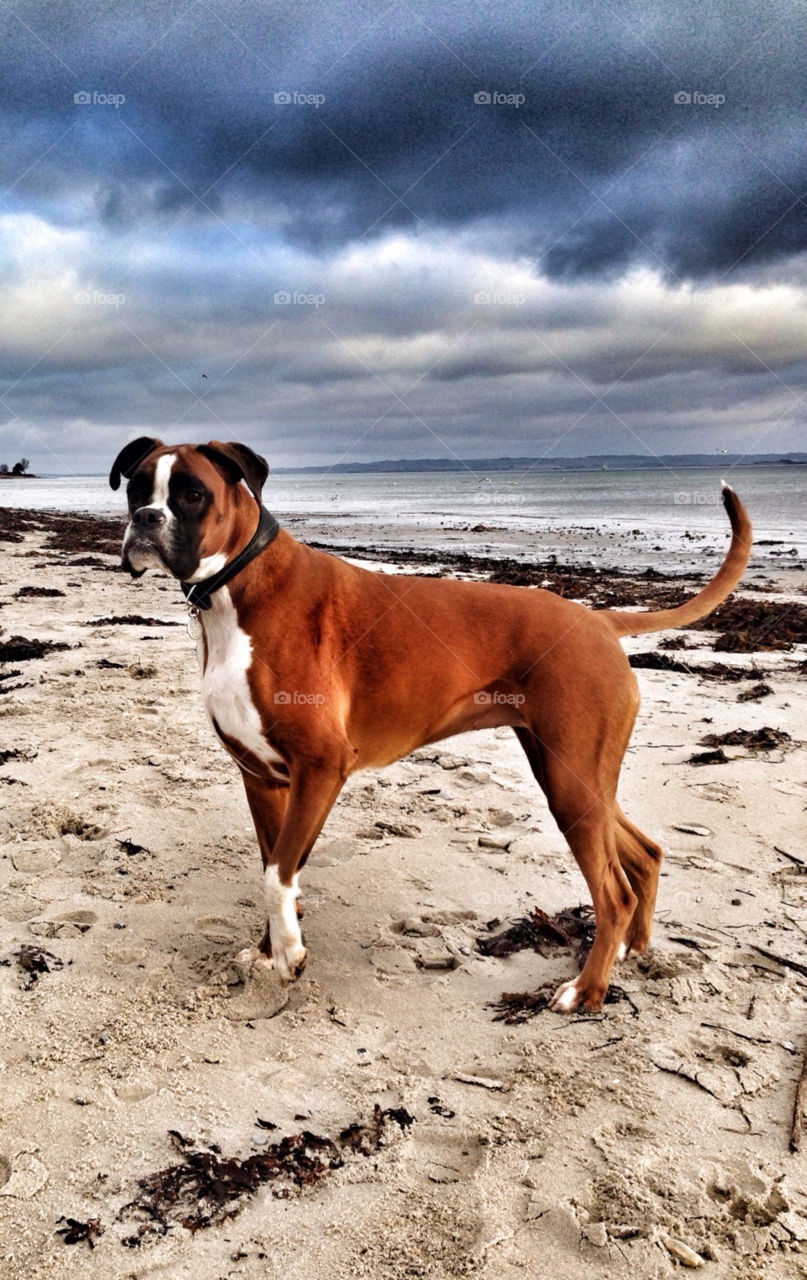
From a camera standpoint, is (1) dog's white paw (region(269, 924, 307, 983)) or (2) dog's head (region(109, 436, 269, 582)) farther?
(1) dog's white paw (region(269, 924, 307, 983))

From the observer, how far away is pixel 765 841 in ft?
14.4

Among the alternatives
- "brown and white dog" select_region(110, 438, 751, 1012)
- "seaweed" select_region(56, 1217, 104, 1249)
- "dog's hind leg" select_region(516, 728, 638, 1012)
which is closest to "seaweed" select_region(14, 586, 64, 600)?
"brown and white dog" select_region(110, 438, 751, 1012)

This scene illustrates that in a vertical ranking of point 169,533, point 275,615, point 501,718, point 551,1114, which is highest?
point 169,533

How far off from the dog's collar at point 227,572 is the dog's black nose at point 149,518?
11.0 inches

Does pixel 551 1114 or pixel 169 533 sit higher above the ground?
pixel 169 533

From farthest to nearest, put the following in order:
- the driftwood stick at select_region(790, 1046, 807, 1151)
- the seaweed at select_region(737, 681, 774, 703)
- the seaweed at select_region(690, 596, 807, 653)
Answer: the seaweed at select_region(690, 596, 807, 653), the seaweed at select_region(737, 681, 774, 703), the driftwood stick at select_region(790, 1046, 807, 1151)

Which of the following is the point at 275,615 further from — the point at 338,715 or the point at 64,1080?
the point at 64,1080

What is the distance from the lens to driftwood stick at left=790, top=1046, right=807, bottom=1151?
242cm

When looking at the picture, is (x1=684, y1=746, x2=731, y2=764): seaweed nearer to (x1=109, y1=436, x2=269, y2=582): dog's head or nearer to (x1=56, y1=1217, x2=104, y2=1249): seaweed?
(x1=109, y1=436, x2=269, y2=582): dog's head

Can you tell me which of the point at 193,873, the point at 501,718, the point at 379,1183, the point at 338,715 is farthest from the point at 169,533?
the point at 379,1183

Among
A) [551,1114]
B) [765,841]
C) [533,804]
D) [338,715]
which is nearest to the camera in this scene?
[551,1114]

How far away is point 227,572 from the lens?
10.8 feet

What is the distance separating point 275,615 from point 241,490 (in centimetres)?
58

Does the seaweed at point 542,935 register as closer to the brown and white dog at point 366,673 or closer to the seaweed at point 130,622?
the brown and white dog at point 366,673
